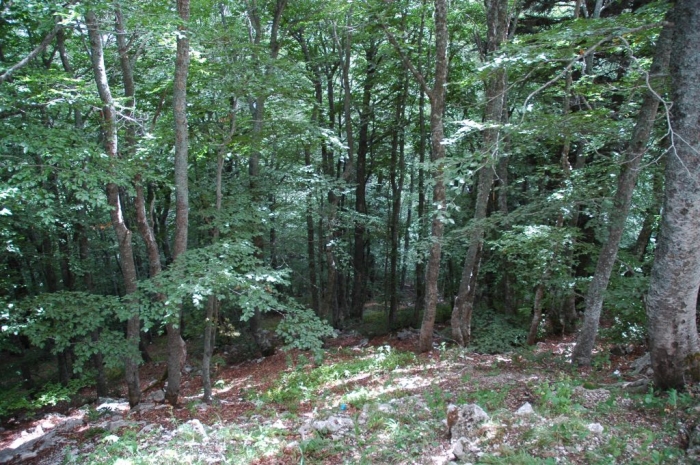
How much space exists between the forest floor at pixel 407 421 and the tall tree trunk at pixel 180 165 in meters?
0.86

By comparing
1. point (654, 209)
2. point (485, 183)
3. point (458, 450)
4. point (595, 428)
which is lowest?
point (458, 450)

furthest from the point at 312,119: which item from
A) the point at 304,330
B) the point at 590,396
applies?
the point at 590,396

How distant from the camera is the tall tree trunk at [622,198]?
508 centimetres

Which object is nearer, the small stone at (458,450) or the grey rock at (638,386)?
the small stone at (458,450)

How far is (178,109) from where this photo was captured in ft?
23.2

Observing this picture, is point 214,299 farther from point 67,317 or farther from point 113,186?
point 113,186

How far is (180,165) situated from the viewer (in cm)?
733

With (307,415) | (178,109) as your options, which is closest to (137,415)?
(307,415)

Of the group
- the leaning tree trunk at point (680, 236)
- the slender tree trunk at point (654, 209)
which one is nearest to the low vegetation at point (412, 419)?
the leaning tree trunk at point (680, 236)

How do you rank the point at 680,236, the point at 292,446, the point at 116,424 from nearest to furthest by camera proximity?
the point at 680,236 < the point at 292,446 < the point at 116,424

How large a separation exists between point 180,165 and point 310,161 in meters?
7.81

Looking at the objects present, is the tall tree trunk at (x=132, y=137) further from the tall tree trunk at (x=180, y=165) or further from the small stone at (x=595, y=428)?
the small stone at (x=595, y=428)

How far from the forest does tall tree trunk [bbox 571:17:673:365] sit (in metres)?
0.03

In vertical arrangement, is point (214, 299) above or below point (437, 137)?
below
